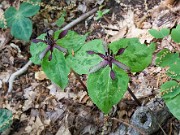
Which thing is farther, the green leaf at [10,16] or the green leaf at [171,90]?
the green leaf at [10,16]

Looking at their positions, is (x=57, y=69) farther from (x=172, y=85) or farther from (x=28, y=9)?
(x=28, y=9)

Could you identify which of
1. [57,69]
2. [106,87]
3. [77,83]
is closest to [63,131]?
[77,83]

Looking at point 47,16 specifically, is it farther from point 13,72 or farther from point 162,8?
point 162,8

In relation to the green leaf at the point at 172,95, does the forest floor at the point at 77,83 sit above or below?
above

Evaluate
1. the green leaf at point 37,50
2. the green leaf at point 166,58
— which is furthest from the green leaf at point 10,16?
the green leaf at point 166,58

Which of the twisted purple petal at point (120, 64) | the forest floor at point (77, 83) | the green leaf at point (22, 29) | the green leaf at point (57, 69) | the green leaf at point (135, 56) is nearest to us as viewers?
the twisted purple petal at point (120, 64)

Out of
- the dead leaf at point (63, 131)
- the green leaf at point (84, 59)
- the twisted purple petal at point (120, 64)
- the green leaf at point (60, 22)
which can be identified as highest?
the green leaf at point (60, 22)

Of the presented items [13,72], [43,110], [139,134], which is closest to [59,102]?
[43,110]

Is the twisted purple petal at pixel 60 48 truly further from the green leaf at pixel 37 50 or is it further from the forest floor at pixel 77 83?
the forest floor at pixel 77 83
